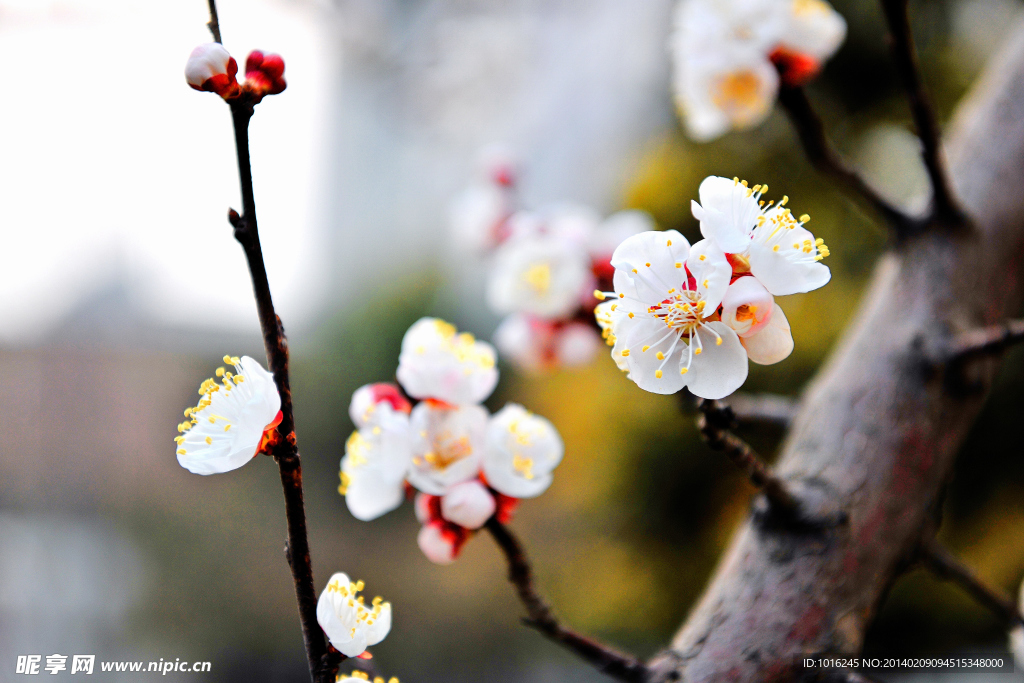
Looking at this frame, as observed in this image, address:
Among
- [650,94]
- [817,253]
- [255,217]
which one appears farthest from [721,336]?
[650,94]

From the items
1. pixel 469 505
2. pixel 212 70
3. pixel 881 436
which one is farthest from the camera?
pixel 881 436

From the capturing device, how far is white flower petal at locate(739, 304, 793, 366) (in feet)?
0.92

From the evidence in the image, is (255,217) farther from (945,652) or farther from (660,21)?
(660,21)

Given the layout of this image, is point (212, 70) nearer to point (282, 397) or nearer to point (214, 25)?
point (214, 25)

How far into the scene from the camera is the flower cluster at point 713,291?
10.6 inches

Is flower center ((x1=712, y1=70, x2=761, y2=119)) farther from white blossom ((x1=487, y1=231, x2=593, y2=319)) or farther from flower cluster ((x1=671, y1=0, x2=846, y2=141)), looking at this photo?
white blossom ((x1=487, y1=231, x2=593, y2=319))

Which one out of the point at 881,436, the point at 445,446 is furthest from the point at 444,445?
the point at 881,436

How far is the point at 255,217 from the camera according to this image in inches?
10.2

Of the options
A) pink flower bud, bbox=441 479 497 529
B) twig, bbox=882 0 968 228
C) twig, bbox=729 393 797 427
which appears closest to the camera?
pink flower bud, bbox=441 479 497 529

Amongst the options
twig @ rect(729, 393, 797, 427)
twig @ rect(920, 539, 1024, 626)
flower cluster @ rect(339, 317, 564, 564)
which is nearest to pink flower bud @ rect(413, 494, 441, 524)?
flower cluster @ rect(339, 317, 564, 564)

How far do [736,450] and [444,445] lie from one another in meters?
0.18

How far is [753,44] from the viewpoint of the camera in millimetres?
578

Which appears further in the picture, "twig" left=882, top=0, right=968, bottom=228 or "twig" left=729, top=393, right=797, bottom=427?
"twig" left=729, top=393, right=797, bottom=427

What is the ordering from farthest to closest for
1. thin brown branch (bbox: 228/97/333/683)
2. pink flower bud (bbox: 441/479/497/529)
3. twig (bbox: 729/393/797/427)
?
1. twig (bbox: 729/393/797/427)
2. pink flower bud (bbox: 441/479/497/529)
3. thin brown branch (bbox: 228/97/333/683)
